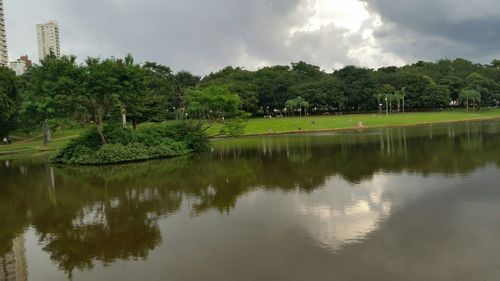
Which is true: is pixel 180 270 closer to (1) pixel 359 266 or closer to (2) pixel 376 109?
(1) pixel 359 266

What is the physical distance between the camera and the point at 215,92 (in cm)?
Answer: 4984

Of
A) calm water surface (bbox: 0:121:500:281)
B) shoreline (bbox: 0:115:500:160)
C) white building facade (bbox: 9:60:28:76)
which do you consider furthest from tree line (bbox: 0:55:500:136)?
white building facade (bbox: 9:60:28:76)

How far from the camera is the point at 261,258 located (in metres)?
12.3

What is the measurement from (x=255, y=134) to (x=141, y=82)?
86.1 ft

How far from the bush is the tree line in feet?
5.72

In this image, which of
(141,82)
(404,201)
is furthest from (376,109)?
(404,201)

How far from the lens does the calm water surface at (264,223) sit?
11.7 metres

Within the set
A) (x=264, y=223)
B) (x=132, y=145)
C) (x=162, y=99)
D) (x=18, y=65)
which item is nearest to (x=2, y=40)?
(x=18, y=65)

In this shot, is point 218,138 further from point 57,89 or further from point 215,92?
point 57,89

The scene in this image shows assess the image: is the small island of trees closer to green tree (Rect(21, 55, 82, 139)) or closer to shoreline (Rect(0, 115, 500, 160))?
green tree (Rect(21, 55, 82, 139))

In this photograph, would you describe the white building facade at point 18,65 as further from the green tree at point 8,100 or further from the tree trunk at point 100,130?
the tree trunk at point 100,130

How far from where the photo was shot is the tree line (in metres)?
37.4

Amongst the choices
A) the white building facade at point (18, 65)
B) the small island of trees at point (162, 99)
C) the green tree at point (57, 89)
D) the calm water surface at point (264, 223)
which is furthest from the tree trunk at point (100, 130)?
the white building facade at point (18, 65)

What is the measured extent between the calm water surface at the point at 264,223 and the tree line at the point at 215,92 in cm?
1065
